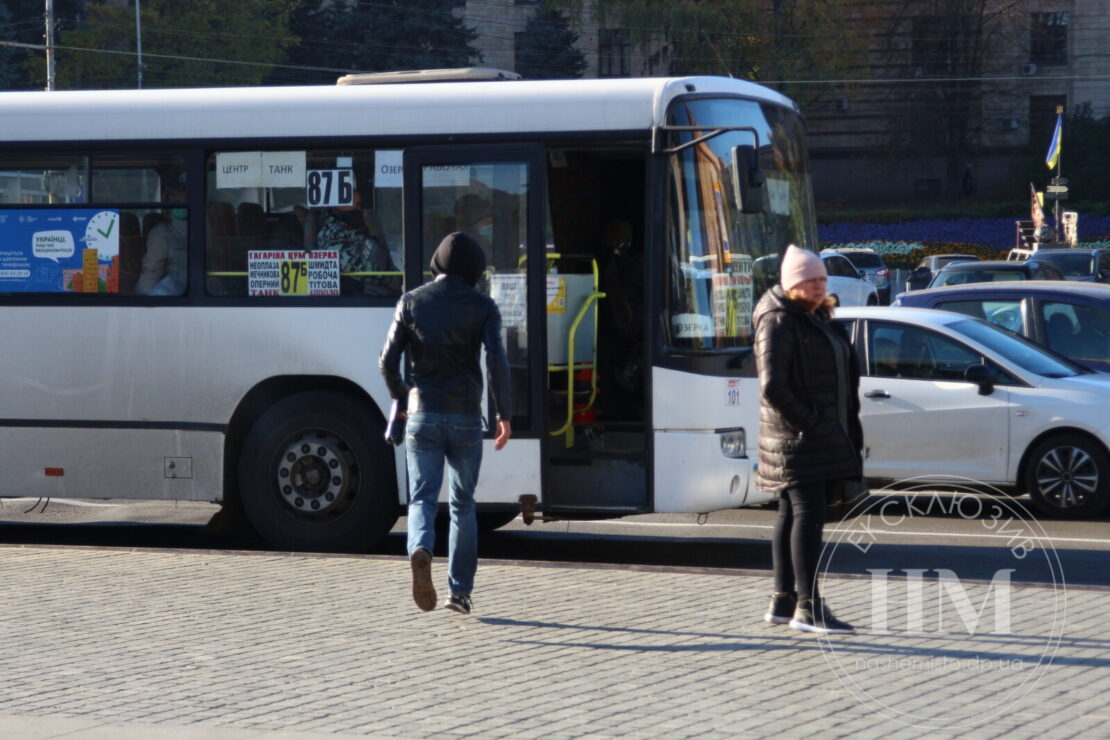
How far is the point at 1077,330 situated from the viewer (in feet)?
43.6

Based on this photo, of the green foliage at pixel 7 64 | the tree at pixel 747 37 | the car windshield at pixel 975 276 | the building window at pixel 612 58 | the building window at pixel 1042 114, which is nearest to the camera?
the car windshield at pixel 975 276

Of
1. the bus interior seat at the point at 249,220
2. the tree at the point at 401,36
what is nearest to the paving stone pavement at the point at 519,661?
the bus interior seat at the point at 249,220

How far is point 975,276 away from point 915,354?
13647 millimetres

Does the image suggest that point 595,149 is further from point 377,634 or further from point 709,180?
point 377,634

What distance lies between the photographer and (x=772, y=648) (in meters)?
6.74

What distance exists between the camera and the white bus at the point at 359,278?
371 inches

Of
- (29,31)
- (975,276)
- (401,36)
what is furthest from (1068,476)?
(29,31)

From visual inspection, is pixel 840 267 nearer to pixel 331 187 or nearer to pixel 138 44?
pixel 331 187

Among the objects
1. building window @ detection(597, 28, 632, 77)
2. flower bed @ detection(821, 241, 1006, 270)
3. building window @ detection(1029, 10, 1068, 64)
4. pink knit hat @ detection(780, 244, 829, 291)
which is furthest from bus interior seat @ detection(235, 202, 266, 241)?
building window @ detection(1029, 10, 1068, 64)

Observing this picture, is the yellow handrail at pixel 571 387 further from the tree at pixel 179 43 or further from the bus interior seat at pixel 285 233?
the tree at pixel 179 43

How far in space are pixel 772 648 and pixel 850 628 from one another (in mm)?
478

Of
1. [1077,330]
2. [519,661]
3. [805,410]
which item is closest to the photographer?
[519,661]

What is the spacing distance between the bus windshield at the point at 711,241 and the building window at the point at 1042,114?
198 ft

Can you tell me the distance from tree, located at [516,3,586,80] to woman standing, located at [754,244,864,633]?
5662 centimetres
